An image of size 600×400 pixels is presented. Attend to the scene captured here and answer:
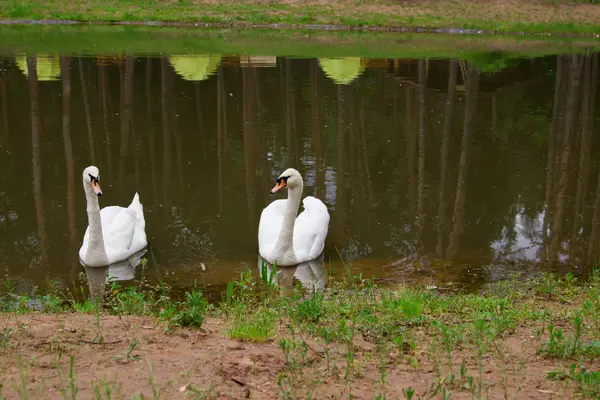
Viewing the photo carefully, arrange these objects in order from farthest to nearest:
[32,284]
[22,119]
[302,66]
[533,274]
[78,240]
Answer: [302,66] → [22,119] → [78,240] → [533,274] → [32,284]

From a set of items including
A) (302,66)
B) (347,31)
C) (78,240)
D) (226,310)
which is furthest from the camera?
(347,31)

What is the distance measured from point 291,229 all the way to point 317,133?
21.7 ft

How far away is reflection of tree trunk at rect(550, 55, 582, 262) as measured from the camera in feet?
32.4

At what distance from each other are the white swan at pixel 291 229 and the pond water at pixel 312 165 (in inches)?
8.0

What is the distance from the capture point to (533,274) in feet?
28.1

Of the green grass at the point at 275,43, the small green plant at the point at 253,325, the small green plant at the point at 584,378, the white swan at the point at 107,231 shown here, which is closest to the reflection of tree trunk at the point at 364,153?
the white swan at the point at 107,231

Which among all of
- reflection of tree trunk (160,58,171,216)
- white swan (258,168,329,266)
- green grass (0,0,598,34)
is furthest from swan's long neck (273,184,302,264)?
green grass (0,0,598,34)

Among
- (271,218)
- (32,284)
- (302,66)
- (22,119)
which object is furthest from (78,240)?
(302,66)

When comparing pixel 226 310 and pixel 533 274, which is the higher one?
pixel 226 310

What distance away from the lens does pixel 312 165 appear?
1295 centimetres

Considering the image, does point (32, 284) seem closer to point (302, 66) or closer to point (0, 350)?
point (0, 350)

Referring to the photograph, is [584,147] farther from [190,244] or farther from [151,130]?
[190,244]

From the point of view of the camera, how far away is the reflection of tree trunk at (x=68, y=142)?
10045 mm

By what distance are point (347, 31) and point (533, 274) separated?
87.4 feet
